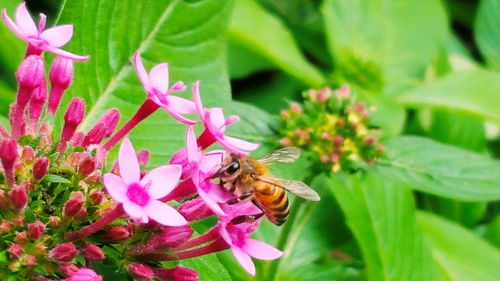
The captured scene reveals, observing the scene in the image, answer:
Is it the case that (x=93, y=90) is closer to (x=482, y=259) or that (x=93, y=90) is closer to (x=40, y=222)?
(x=40, y=222)

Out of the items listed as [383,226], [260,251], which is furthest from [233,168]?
[383,226]

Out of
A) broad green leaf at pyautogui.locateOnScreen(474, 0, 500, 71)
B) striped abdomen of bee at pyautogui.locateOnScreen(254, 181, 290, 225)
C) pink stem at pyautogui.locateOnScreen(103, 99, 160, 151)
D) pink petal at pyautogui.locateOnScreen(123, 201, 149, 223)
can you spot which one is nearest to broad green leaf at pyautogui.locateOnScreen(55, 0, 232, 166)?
pink stem at pyautogui.locateOnScreen(103, 99, 160, 151)

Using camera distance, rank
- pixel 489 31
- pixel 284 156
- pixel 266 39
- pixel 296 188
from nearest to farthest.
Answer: pixel 296 188, pixel 284 156, pixel 266 39, pixel 489 31

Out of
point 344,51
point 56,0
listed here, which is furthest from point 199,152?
point 56,0

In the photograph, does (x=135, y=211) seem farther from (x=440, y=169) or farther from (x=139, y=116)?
(x=440, y=169)

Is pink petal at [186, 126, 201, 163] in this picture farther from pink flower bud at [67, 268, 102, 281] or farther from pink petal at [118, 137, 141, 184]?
pink flower bud at [67, 268, 102, 281]

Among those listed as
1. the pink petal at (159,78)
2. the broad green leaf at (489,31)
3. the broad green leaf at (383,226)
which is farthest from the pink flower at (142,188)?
the broad green leaf at (489,31)
